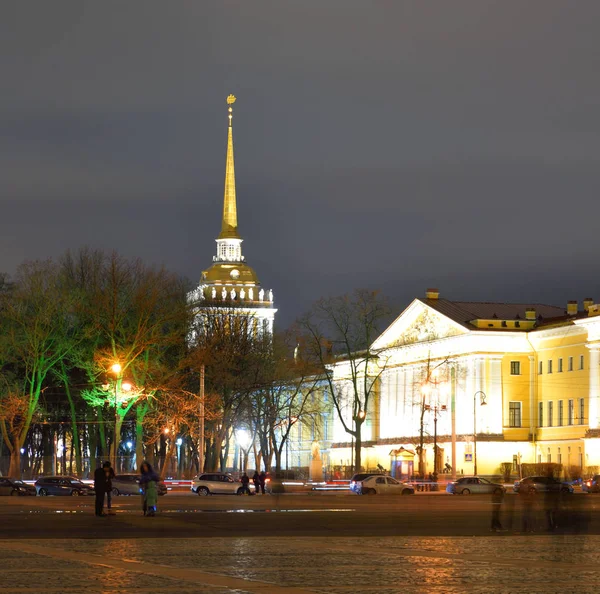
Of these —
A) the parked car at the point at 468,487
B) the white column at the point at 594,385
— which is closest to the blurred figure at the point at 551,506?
the parked car at the point at 468,487

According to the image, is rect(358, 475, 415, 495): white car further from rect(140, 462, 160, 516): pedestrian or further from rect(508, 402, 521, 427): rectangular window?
rect(508, 402, 521, 427): rectangular window

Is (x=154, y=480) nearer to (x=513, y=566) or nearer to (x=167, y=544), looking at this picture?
(x=167, y=544)

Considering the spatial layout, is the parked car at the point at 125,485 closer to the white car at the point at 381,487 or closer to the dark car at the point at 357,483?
the dark car at the point at 357,483

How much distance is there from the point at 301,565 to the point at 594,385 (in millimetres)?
94491

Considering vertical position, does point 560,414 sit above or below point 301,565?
above

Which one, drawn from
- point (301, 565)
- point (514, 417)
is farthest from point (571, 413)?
point (301, 565)

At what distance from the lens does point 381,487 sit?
8019 centimetres

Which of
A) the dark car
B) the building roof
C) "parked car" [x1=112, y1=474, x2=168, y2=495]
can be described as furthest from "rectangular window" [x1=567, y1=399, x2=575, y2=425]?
"parked car" [x1=112, y1=474, x2=168, y2=495]

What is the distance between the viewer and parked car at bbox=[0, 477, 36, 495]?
240 ft

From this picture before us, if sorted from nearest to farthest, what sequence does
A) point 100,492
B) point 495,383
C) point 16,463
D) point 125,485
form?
1. point 100,492
2. point 125,485
3. point 16,463
4. point 495,383

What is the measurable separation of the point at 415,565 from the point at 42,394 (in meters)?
76.0

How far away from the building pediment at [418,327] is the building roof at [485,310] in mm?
686

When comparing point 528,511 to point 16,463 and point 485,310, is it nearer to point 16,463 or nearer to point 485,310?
point 16,463

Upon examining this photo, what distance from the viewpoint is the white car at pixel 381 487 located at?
7950cm
